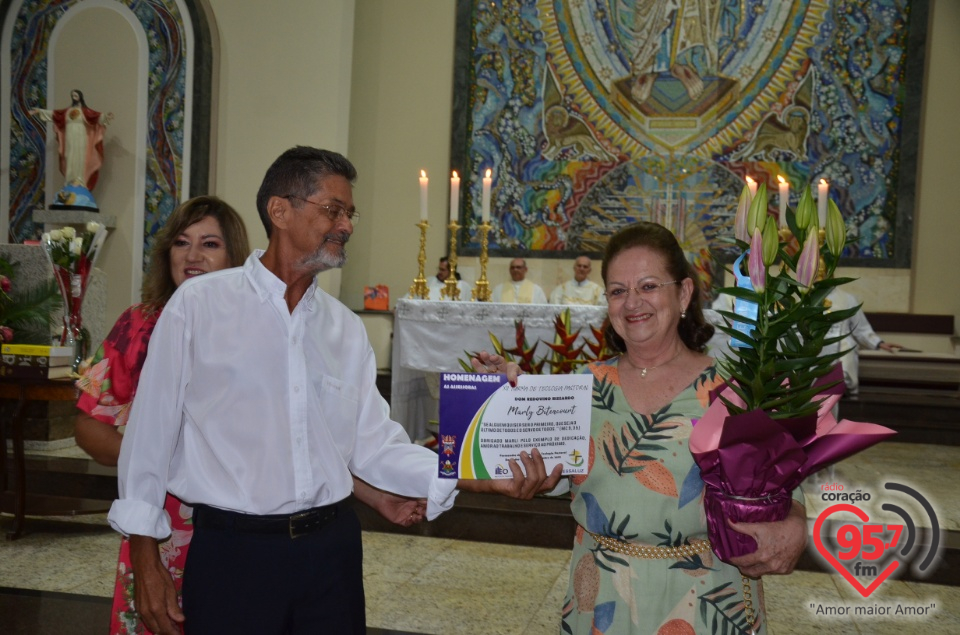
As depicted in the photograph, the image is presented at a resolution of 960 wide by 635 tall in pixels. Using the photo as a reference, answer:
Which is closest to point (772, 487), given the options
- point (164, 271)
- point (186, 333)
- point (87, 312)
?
point (186, 333)

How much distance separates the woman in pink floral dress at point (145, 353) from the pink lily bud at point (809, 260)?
156 centimetres

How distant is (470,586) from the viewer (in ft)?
12.9

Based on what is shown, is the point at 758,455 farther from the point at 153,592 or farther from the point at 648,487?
the point at 153,592

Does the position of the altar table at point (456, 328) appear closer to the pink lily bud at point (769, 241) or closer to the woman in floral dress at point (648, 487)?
the woman in floral dress at point (648, 487)

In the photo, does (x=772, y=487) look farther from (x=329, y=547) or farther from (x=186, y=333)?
(x=186, y=333)

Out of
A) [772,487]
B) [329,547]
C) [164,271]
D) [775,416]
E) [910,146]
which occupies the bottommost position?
[329,547]

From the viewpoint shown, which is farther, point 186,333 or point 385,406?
point 385,406

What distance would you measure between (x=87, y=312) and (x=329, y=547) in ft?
18.7

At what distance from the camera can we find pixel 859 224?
983 centimetres

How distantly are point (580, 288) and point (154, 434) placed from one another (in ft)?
27.1

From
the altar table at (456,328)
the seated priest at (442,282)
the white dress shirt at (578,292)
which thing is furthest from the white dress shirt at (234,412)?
the seated priest at (442,282)

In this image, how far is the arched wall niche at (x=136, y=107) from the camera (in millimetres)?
9195

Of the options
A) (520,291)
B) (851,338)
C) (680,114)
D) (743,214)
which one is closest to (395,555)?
(743,214)

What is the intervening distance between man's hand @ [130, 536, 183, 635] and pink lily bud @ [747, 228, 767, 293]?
1264 mm
